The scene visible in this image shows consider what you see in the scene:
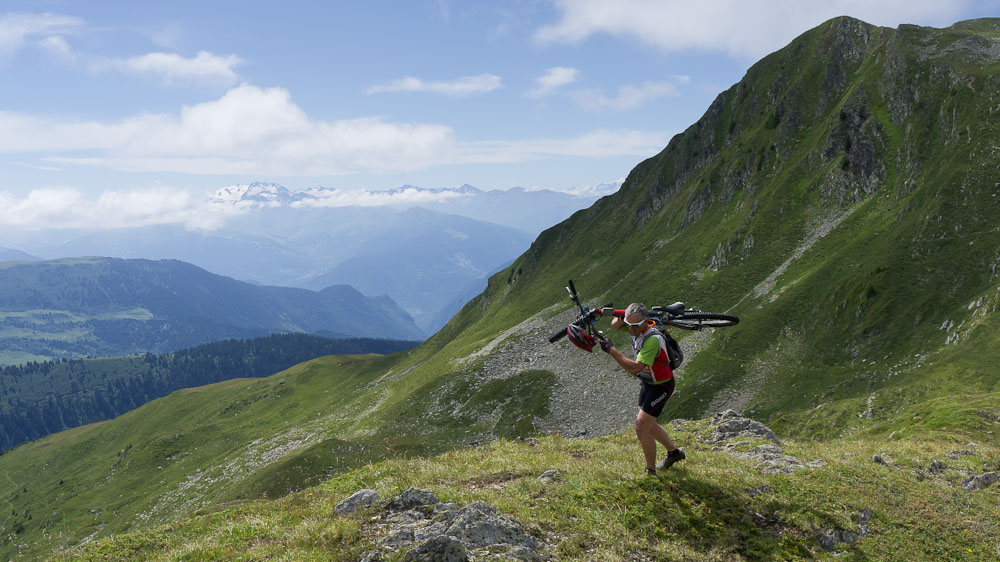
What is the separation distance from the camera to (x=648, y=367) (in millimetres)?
12016

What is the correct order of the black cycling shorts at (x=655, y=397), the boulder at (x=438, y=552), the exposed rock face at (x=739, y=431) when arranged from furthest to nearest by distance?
1. the exposed rock face at (x=739, y=431)
2. the black cycling shorts at (x=655, y=397)
3. the boulder at (x=438, y=552)

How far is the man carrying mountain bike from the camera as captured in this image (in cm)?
1185

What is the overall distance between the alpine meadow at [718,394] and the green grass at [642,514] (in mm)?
78

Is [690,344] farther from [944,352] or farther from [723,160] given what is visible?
[723,160]

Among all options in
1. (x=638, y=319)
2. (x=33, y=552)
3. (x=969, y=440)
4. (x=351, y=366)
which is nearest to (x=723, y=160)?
(x=969, y=440)

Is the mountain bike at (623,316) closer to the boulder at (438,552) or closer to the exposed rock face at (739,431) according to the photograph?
the boulder at (438,552)

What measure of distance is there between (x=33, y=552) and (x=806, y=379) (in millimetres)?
133544

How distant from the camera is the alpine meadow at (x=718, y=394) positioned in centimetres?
1143

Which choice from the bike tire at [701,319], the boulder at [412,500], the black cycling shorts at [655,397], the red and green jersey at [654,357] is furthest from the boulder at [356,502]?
the bike tire at [701,319]

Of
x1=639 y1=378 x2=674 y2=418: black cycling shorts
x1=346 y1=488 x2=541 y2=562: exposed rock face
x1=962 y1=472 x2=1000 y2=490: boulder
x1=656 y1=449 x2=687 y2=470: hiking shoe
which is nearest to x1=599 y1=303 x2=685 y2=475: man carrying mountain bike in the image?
x1=639 y1=378 x2=674 y2=418: black cycling shorts

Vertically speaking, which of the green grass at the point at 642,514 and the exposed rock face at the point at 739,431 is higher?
the green grass at the point at 642,514

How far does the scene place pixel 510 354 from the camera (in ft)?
296

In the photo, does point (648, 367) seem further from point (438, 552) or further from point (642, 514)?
point (438, 552)

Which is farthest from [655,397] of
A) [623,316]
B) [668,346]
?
[623,316]
